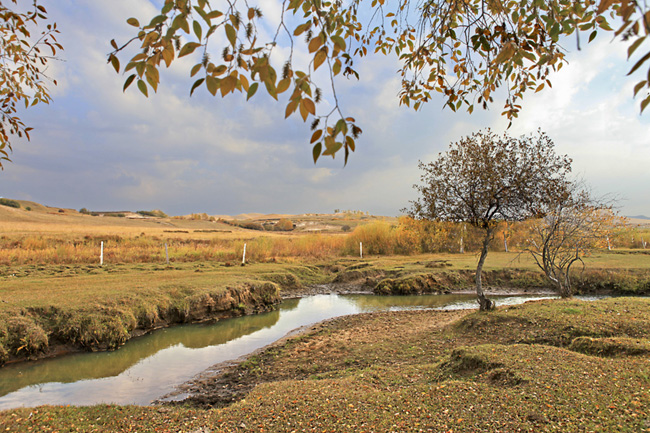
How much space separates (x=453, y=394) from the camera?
4.13 m

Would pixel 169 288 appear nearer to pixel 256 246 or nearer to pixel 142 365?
pixel 142 365

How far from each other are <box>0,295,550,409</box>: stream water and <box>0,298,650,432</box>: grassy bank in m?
1.54

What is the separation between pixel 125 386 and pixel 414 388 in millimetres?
5719

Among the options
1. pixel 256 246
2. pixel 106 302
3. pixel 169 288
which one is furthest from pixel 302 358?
pixel 256 246

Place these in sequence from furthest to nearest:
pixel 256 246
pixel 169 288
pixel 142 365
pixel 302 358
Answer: pixel 256 246 < pixel 169 288 < pixel 142 365 < pixel 302 358

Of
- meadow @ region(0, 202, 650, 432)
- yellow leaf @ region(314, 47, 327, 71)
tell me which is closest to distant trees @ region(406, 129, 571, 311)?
meadow @ region(0, 202, 650, 432)

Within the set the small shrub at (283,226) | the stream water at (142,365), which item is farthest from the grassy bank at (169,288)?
the small shrub at (283,226)

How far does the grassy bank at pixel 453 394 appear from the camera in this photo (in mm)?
3499

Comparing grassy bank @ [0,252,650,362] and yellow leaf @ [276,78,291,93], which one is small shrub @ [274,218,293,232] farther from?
yellow leaf @ [276,78,291,93]

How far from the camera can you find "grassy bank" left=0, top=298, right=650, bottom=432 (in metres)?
3.50

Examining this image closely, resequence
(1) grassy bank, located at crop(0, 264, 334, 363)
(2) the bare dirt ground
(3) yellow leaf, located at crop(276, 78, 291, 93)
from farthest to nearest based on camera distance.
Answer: (1) grassy bank, located at crop(0, 264, 334, 363) → (2) the bare dirt ground → (3) yellow leaf, located at crop(276, 78, 291, 93)

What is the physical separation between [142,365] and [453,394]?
7.13m

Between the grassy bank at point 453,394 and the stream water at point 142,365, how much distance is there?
154cm

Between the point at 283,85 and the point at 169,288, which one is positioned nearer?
the point at 283,85
